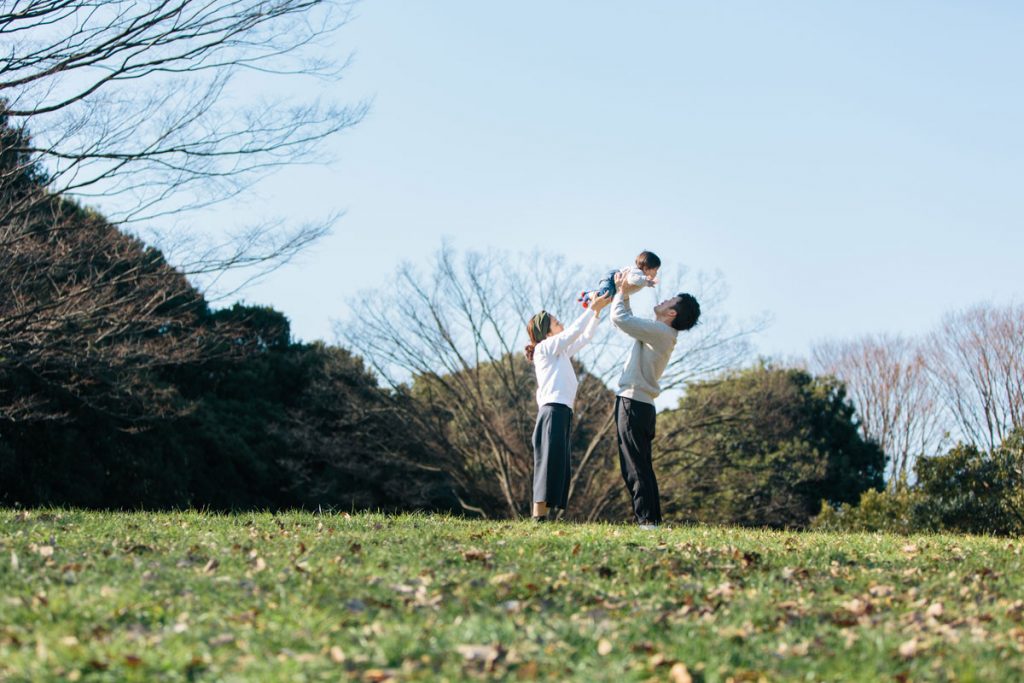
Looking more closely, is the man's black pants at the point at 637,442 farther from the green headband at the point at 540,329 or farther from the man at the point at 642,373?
the green headband at the point at 540,329

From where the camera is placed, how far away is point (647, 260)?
8789 millimetres

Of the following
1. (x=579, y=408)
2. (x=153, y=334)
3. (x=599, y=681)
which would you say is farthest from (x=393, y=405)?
(x=599, y=681)

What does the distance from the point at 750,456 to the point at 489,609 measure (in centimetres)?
2165

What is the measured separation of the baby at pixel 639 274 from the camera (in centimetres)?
860

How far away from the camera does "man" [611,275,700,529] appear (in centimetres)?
859

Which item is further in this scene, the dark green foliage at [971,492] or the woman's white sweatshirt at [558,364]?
the dark green foliage at [971,492]

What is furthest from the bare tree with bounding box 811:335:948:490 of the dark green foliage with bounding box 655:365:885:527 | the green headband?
the green headband

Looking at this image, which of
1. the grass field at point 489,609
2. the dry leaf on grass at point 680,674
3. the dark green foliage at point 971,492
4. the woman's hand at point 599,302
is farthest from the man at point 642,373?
the dark green foliage at point 971,492

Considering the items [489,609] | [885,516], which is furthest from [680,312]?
[885,516]

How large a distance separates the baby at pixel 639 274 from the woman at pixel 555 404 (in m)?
0.10

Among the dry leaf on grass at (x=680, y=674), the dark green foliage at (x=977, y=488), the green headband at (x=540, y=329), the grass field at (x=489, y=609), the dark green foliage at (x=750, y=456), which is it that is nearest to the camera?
the dry leaf on grass at (x=680, y=674)

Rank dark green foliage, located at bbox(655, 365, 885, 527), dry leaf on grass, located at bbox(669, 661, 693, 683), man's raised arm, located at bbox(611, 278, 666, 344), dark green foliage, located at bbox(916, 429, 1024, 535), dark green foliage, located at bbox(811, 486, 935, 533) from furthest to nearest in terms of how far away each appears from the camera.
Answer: dark green foliage, located at bbox(655, 365, 885, 527)
dark green foliage, located at bbox(811, 486, 935, 533)
dark green foliage, located at bbox(916, 429, 1024, 535)
man's raised arm, located at bbox(611, 278, 666, 344)
dry leaf on grass, located at bbox(669, 661, 693, 683)

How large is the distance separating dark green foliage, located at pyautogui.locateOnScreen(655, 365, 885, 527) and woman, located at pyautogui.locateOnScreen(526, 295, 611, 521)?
15.7 metres

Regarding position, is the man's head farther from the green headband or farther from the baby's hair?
the green headband
